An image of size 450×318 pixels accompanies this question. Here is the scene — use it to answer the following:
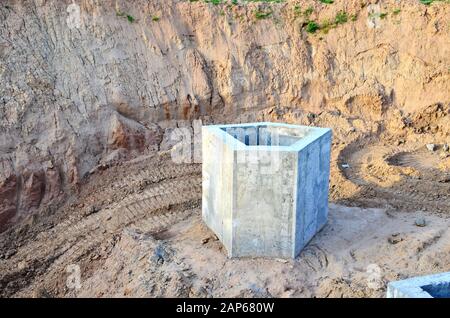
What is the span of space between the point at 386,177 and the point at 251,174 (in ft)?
15.4

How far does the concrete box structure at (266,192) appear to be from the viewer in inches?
281

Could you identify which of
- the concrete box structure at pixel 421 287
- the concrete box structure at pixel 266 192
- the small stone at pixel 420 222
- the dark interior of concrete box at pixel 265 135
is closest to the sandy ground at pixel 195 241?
the small stone at pixel 420 222

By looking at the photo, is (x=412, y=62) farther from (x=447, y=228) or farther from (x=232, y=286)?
(x=232, y=286)

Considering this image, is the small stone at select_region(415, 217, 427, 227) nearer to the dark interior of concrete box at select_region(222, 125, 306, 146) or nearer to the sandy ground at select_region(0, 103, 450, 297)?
the sandy ground at select_region(0, 103, 450, 297)

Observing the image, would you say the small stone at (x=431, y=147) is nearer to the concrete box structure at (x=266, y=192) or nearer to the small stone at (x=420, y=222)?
the small stone at (x=420, y=222)

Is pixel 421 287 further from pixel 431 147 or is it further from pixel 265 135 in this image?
pixel 431 147

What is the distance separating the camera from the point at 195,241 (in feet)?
26.6

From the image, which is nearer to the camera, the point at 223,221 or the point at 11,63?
the point at 223,221

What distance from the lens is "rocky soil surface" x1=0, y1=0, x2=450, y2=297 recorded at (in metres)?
7.48

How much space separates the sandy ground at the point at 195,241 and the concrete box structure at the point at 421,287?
1516 mm

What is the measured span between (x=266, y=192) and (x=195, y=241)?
163 centimetres

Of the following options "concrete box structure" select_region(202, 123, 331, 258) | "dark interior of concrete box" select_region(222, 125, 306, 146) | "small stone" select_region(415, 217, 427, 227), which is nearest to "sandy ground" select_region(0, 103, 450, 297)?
"small stone" select_region(415, 217, 427, 227)

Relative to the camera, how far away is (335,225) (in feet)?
28.2

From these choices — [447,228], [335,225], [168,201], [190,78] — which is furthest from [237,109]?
[447,228]
